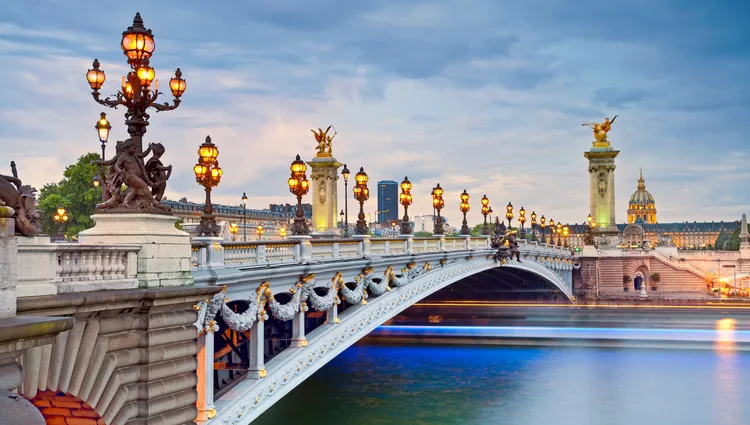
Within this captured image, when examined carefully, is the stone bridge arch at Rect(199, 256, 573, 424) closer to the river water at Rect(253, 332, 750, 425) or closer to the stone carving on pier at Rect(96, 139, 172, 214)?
the stone carving on pier at Rect(96, 139, 172, 214)

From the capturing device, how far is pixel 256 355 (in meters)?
21.2

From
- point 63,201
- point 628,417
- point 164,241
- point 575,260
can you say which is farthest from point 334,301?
point 575,260

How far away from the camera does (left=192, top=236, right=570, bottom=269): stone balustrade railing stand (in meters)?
17.9

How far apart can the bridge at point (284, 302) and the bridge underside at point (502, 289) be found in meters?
29.0

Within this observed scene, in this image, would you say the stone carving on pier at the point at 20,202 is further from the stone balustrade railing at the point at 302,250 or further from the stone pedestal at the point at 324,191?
the stone pedestal at the point at 324,191

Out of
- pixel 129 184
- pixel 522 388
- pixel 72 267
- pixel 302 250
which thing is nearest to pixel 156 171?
pixel 129 184

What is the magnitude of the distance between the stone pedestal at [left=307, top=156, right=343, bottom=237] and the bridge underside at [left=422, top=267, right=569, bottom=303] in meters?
15.9

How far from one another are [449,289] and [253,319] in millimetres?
46467

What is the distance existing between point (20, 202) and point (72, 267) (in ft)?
5.63

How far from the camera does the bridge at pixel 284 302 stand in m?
18.1

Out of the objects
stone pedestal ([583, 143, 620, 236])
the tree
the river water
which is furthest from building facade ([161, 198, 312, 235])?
stone pedestal ([583, 143, 620, 236])

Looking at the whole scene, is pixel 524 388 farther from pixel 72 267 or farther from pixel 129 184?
pixel 72 267

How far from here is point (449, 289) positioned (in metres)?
65.3

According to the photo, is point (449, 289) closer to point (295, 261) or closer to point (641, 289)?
point (641, 289)
